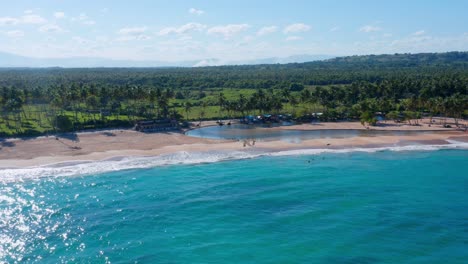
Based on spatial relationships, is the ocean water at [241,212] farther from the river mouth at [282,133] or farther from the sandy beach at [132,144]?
the river mouth at [282,133]

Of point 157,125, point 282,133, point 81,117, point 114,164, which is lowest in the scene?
point 282,133

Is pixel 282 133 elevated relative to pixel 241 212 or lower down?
elevated

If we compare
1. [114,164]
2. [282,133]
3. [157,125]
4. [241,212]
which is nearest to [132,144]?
[114,164]

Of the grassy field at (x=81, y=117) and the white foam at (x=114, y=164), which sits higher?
the grassy field at (x=81, y=117)

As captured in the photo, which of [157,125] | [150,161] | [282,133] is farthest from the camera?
[157,125]

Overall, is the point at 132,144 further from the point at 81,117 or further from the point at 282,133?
the point at 282,133

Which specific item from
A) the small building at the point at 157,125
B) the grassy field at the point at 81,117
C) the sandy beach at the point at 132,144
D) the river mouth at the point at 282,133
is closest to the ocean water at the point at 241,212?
the sandy beach at the point at 132,144

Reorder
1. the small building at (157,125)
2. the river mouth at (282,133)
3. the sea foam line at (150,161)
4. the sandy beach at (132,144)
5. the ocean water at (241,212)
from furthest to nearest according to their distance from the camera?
1. the small building at (157,125)
2. the river mouth at (282,133)
3. the sandy beach at (132,144)
4. the sea foam line at (150,161)
5. the ocean water at (241,212)

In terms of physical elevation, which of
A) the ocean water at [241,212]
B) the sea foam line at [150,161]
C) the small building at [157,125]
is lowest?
the ocean water at [241,212]
